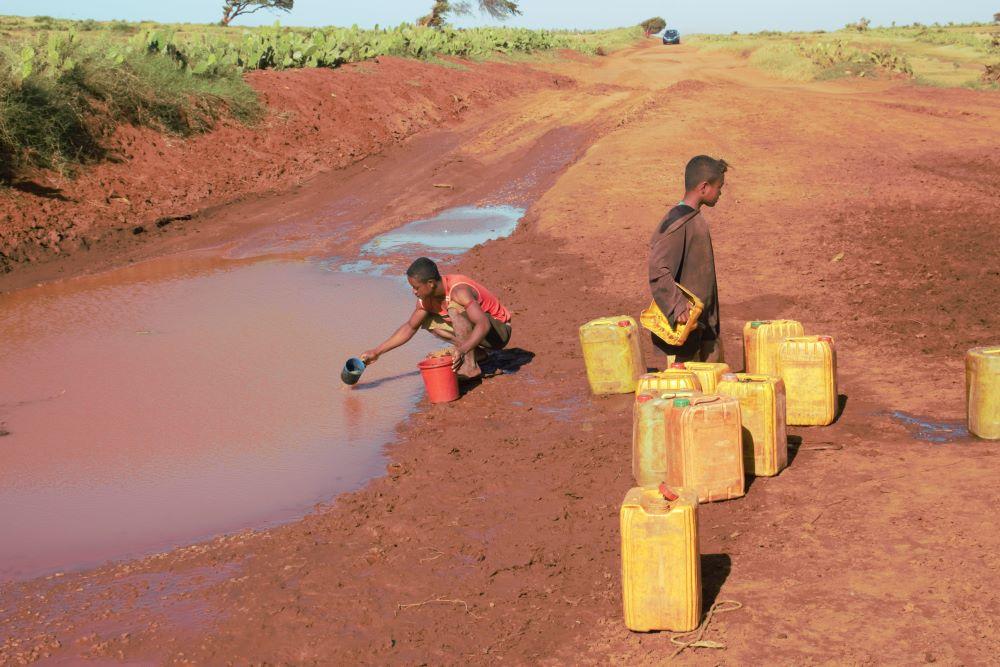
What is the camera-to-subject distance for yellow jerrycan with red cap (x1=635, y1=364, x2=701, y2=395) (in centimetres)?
547

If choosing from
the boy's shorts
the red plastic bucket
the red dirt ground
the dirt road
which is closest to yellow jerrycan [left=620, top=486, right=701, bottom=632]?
the dirt road

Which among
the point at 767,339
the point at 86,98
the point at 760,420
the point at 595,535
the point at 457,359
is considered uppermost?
the point at 86,98

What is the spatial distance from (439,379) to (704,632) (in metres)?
3.71

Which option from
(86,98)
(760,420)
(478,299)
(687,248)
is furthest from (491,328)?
(86,98)

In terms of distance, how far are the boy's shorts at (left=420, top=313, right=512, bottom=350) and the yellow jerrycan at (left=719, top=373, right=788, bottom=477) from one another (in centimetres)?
271

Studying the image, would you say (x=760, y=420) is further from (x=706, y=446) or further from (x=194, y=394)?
(x=194, y=394)

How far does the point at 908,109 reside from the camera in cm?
2027

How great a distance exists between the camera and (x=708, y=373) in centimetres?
581

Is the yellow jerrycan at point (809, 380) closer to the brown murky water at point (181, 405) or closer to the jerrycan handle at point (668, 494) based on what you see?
the jerrycan handle at point (668, 494)

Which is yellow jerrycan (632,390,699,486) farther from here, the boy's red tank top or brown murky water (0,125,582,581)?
the boy's red tank top

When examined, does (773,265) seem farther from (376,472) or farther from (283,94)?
(283,94)

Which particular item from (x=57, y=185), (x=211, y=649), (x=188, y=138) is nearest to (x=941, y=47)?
(x=188, y=138)

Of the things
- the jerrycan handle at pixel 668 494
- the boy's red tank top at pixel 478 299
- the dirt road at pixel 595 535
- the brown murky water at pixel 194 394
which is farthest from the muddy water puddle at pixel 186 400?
the jerrycan handle at pixel 668 494

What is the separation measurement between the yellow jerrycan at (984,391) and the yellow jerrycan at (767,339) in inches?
45.4
